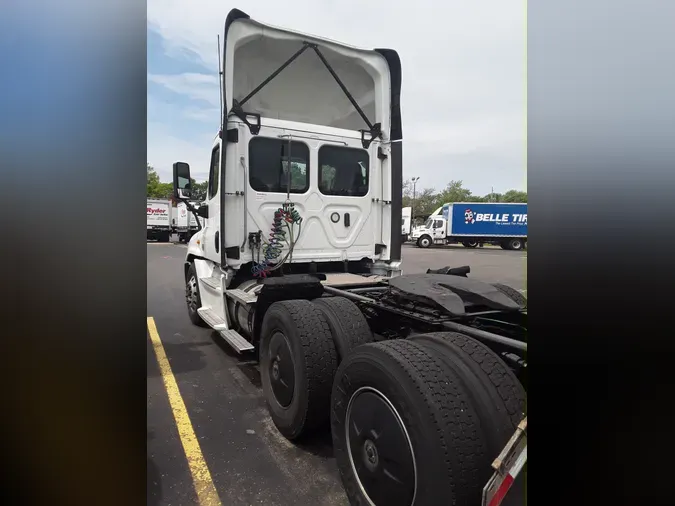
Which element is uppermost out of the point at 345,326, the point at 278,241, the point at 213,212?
the point at 213,212

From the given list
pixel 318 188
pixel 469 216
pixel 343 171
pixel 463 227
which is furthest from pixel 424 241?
pixel 318 188

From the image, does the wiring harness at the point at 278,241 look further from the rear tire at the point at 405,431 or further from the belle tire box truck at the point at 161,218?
the belle tire box truck at the point at 161,218

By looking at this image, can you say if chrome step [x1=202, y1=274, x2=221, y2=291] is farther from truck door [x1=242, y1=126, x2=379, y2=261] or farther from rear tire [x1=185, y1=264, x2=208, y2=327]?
truck door [x1=242, y1=126, x2=379, y2=261]

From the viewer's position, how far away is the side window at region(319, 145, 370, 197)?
4.92 meters

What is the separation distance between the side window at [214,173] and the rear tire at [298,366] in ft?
7.54

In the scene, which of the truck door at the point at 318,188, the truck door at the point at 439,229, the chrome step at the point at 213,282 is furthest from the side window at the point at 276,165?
the truck door at the point at 439,229

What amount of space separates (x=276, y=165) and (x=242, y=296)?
1572mm

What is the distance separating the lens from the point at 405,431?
188 centimetres

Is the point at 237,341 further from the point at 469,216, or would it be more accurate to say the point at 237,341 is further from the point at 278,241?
the point at 469,216

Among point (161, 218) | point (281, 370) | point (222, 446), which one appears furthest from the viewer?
point (161, 218)

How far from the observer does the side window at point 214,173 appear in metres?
5.02

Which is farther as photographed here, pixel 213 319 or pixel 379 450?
pixel 213 319
